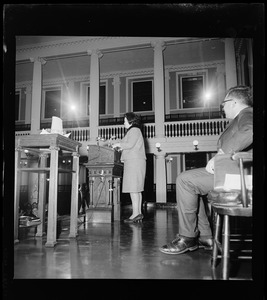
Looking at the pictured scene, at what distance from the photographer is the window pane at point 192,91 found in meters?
13.4

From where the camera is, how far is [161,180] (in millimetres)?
9969

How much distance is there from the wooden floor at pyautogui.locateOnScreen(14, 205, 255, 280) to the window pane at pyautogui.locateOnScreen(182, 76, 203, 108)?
11620mm

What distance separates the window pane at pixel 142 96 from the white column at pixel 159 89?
3367mm

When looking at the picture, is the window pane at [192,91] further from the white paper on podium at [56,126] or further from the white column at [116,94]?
the white paper on podium at [56,126]

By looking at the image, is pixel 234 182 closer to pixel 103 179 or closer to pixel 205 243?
pixel 205 243

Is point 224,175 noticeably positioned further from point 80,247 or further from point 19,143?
point 19,143

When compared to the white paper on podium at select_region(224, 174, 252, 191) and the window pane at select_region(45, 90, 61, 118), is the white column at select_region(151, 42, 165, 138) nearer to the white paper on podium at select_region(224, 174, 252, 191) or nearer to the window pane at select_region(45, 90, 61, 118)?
the window pane at select_region(45, 90, 61, 118)

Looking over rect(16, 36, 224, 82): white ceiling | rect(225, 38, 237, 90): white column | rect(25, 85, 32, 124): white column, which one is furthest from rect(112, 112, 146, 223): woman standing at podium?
rect(25, 85, 32, 124): white column

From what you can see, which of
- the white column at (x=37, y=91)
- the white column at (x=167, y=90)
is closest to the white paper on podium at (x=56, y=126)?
the white column at (x=37, y=91)

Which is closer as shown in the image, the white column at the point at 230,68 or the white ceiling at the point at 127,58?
the white column at the point at 230,68

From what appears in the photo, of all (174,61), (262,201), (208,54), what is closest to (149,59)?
(174,61)

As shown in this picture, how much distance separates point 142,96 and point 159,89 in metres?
3.81

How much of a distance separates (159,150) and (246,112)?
8327 mm

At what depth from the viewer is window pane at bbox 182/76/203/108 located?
13.4 m
